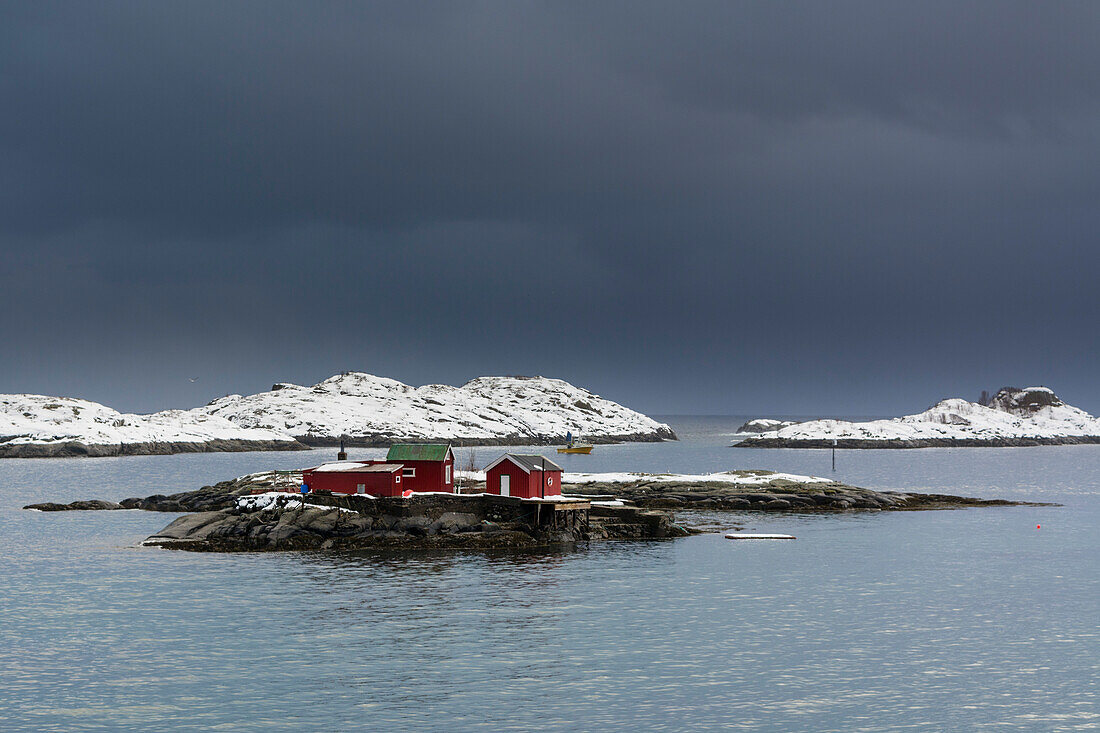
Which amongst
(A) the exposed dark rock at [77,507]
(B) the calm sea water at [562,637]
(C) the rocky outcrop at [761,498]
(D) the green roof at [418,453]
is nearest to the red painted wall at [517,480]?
(D) the green roof at [418,453]

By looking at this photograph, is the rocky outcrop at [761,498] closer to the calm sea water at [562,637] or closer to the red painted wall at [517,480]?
the red painted wall at [517,480]

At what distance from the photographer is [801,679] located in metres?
33.3

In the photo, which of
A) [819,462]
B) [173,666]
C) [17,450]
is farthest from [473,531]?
[17,450]

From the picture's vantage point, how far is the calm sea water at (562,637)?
2964 cm

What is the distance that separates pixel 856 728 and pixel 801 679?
5.14 meters

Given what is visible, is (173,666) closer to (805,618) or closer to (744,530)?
(805,618)

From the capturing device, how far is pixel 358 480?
69625 millimetres

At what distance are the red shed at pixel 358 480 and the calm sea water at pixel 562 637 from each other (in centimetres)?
1064

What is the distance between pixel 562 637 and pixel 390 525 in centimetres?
2935

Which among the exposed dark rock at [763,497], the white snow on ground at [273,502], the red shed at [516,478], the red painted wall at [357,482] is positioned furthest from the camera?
the exposed dark rock at [763,497]

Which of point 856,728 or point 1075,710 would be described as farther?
point 1075,710

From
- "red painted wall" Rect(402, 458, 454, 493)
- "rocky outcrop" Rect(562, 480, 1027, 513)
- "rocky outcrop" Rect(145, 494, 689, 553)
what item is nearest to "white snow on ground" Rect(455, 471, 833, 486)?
"rocky outcrop" Rect(562, 480, 1027, 513)

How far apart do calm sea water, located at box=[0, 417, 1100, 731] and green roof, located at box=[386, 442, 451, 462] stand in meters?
13.8

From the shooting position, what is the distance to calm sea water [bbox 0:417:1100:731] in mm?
29641
